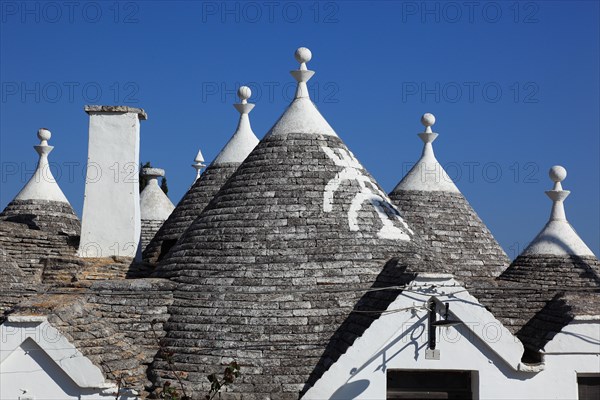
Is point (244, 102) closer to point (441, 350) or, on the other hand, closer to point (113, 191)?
point (113, 191)

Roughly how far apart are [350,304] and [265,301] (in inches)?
42.5

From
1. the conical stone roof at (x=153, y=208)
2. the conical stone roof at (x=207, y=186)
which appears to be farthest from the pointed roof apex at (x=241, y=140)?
the conical stone roof at (x=153, y=208)

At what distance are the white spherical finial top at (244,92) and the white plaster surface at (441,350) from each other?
954 centimetres

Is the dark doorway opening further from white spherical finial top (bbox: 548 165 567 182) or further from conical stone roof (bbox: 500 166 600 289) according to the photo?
white spherical finial top (bbox: 548 165 567 182)

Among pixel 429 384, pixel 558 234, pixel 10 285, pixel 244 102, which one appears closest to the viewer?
pixel 429 384

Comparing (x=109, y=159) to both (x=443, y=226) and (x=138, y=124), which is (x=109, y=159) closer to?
(x=138, y=124)

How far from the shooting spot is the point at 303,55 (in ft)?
44.8

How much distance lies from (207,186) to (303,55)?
15.8 ft

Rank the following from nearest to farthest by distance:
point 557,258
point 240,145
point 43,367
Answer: point 43,367, point 557,258, point 240,145

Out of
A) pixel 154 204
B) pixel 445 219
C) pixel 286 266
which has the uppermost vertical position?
pixel 154 204

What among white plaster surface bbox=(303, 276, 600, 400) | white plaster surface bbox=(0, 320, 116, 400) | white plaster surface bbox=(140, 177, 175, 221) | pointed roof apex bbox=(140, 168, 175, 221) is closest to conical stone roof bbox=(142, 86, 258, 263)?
pointed roof apex bbox=(140, 168, 175, 221)

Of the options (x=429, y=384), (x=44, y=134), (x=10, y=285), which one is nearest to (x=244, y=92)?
(x=44, y=134)

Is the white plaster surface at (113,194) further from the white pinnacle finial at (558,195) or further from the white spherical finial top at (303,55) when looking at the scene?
the white pinnacle finial at (558,195)

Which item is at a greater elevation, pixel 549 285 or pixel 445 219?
pixel 445 219
